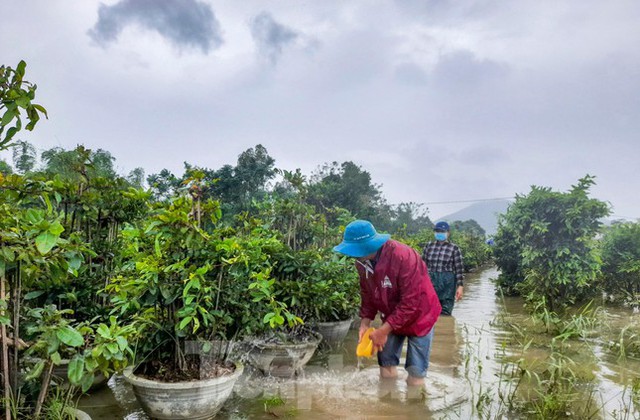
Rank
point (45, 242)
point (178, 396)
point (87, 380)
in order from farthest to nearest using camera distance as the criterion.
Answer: point (178, 396) → point (87, 380) → point (45, 242)

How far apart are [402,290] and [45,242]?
266 centimetres

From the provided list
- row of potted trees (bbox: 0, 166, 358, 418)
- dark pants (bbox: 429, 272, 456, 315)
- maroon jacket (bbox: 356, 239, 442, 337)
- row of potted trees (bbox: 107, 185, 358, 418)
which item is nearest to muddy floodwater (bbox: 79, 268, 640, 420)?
row of potted trees (bbox: 0, 166, 358, 418)

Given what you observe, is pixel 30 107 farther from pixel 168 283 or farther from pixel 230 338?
pixel 230 338

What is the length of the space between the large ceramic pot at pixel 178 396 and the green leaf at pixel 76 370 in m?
0.93

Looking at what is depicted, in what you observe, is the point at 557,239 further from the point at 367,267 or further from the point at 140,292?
the point at 140,292

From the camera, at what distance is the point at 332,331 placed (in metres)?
5.65

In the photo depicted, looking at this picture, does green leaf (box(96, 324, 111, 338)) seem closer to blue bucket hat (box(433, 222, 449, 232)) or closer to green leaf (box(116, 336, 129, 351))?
green leaf (box(116, 336, 129, 351))

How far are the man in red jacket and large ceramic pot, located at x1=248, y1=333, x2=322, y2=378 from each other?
74 centimetres

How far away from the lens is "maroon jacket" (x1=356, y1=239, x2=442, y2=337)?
3.89 metres

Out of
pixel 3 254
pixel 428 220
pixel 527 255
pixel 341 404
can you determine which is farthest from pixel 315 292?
pixel 428 220

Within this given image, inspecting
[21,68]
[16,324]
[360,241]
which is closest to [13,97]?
[21,68]

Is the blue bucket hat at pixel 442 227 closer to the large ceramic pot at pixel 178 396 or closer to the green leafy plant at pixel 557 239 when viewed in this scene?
the green leafy plant at pixel 557 239

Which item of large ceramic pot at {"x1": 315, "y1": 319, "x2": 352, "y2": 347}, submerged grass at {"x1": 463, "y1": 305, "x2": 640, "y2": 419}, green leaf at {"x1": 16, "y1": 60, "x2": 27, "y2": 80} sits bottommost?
submerged grass at {"x1": 463, "y1": 305, "x2": 640, "y2": 419}

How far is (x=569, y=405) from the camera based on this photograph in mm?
3855
